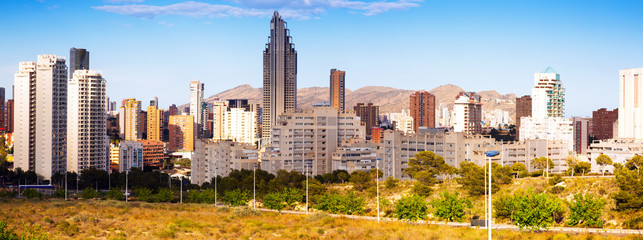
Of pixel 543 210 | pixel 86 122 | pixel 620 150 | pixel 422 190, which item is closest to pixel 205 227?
pixel 543 210

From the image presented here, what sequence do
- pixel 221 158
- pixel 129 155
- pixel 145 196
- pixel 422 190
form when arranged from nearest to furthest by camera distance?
pixel 422 190 < pixel 145 196 < pixel 221 158 < pixel 129 155

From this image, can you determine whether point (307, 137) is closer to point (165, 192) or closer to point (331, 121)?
A: point (331, 121)

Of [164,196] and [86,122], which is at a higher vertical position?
[86,122]

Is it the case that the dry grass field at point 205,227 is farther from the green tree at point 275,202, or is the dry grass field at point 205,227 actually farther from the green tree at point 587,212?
the green tree at point 275,202

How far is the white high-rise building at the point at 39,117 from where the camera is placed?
377 feet

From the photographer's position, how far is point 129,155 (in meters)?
150

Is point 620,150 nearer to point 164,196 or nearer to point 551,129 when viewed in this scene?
point 551,129

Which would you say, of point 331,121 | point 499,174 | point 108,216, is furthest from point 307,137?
point 108,216

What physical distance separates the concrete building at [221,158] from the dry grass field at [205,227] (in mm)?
51599

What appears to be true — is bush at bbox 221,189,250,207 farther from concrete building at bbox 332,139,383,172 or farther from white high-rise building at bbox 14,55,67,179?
white high-rise building at bbox 14,55,67,179

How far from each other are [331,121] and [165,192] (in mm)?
40019

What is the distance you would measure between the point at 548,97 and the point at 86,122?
359 feet

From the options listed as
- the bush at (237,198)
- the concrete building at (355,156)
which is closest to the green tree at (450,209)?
the bush at (237,198)

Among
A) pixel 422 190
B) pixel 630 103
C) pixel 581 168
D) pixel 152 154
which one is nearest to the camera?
pixel 422 190
